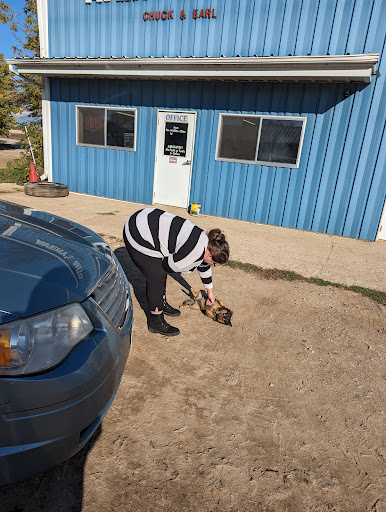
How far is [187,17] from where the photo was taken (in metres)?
7.84

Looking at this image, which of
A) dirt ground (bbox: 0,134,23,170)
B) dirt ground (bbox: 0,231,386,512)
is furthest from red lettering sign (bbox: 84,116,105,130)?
dirt ground (bbox: 0,231,386,512)

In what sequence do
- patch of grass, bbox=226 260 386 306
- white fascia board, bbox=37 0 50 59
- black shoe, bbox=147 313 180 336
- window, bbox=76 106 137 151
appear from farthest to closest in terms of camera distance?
white fascia board, bbox=37 0 50 59 → window, bbox=76 106 137 151 → patch of grass, bbox=226 260 386 306 → black shoe, bbox=147 313 180 336

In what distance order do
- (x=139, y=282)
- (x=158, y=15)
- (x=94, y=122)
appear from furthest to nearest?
(x=94, y=122), (x=158, y=15), (x=139, y=282)

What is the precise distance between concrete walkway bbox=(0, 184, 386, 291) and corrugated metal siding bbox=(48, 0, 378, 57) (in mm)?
3599

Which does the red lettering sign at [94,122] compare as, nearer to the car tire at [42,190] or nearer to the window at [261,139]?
the car tire at [42,190]

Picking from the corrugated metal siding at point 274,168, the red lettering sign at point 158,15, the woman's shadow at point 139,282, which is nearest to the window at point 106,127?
the corrugated metal siding at point 274,168

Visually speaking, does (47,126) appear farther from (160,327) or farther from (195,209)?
(160,327)

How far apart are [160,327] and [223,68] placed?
5.69 metres

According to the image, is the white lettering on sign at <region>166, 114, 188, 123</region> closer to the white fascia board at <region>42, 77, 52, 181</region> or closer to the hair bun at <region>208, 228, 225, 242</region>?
the white fascia board at <region>42, 77, 52, 181</region>

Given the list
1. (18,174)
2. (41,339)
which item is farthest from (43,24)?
(41,339)

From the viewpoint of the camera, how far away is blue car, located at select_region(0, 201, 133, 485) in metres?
1.45

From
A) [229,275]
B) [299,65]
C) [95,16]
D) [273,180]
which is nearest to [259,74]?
[299,65]

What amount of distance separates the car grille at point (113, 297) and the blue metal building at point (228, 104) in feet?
18.9

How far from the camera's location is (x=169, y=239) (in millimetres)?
3035
